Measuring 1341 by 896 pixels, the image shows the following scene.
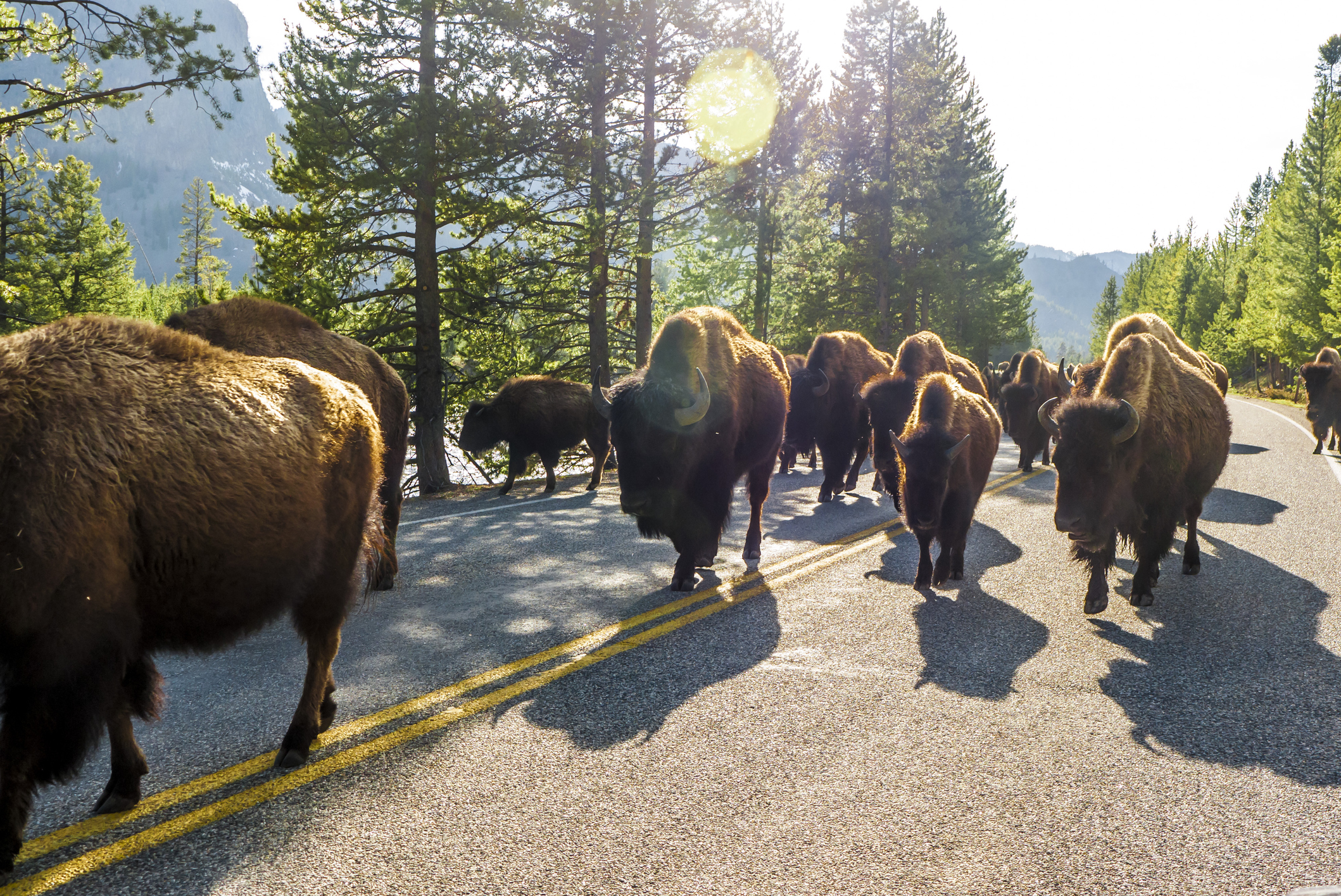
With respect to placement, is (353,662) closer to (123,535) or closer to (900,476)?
(123,535)

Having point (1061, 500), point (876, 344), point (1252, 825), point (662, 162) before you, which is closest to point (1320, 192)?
point (876, 344)

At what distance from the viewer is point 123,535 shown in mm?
2676

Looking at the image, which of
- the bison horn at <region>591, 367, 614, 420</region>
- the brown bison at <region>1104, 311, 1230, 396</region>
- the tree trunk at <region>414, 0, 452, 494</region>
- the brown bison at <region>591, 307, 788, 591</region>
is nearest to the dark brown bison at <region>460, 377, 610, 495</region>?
the tree trunk at <region>414, 0, 452, 494</region>

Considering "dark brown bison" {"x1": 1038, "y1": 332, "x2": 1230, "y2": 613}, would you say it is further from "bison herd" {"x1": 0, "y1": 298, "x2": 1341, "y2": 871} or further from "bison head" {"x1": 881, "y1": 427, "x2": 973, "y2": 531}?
"bison head" {"x1": 881, "y1": 427, "x2": 973, "y2": 531}

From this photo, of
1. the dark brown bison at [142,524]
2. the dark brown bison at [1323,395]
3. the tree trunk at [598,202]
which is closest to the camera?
the dark brown bison at [142,524]

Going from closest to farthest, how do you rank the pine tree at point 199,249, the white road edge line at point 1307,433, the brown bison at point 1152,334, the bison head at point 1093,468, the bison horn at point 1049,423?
the bison head at point 1093,468
the bison horn at point 1049,423
the brown bison at point 1152,334
the white road edge line at point 1307,433
the pine tree at point 199,249

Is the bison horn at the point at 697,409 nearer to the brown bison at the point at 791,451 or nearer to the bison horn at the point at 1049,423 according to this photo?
the bison horn at the point at 1049,423

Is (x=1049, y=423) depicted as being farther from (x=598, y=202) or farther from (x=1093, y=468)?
(x=598, y=202)

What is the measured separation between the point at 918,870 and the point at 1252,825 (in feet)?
4.08

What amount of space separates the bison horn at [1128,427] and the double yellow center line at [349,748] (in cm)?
261

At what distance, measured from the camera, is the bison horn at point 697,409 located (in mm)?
6145

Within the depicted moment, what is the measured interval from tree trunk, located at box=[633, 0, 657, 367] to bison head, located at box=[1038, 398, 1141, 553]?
1057cm

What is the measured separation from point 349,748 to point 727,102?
52.4ft

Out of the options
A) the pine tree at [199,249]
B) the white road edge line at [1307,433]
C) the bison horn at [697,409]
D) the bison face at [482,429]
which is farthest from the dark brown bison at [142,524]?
the pine tree at [199,249]
